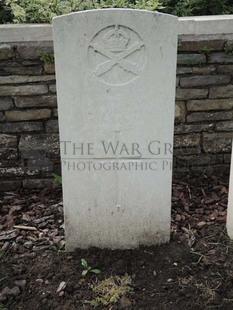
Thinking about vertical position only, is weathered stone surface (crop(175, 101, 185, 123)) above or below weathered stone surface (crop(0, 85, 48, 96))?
below

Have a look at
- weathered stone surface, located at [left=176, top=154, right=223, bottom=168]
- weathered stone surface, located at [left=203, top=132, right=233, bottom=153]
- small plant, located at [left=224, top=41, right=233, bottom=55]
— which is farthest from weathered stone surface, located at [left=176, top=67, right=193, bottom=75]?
weathered stone surface, located at [left=176, top=154, right=223, bottom=168]

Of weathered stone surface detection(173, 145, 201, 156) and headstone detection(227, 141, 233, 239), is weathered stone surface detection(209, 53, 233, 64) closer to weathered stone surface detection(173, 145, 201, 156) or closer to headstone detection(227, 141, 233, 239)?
weathered stone surface detection(173, 145, 201, 156)

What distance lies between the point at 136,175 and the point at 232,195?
0.60m

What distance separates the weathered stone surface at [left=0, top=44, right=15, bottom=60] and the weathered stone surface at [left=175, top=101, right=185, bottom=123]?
4.01ft

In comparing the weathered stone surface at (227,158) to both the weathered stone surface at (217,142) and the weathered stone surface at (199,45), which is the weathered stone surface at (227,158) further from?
the weathered stone surface at (199,45)

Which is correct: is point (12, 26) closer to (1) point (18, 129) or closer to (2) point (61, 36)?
(1) point (18, 129)

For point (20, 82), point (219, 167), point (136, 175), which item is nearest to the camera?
point (136, 175)

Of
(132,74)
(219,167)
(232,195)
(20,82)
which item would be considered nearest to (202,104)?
(219,167)

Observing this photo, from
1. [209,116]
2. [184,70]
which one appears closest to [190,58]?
[184,70]

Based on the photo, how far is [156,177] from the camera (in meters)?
2.63

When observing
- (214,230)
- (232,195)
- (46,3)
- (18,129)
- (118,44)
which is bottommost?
(214,230)

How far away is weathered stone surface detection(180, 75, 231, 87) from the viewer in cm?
326

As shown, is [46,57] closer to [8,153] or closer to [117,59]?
[8,153]

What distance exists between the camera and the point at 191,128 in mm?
3414
